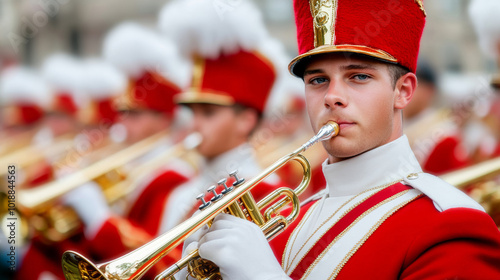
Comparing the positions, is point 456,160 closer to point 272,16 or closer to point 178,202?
point 178,202

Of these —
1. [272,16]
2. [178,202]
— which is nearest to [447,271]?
[178,202]

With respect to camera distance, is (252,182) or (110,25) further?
(110,25)

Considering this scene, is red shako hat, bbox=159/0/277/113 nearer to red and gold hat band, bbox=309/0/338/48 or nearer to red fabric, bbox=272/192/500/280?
red and gold hat band, bbox=309/0/338/48

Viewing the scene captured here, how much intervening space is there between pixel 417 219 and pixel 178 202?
119 inches

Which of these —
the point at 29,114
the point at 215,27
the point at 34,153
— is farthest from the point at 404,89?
the point at 29,114

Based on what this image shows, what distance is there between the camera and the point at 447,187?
2.16 meters

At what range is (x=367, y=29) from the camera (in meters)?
2.25

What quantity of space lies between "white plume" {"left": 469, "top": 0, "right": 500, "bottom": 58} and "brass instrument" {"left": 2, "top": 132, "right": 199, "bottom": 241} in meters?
2.30

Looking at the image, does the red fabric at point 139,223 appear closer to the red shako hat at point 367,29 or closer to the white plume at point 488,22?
the white plume at point 488,22

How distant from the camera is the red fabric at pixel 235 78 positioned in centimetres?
456

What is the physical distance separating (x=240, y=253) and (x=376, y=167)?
0.60 metres

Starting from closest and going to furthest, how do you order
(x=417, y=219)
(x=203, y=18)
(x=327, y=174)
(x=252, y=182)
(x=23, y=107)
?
(x=417, y=219), (x=252, y=182), (x=327, y=174), (x=203, y=18), (x=23, y=107)

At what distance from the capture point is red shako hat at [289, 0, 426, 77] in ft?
7.20

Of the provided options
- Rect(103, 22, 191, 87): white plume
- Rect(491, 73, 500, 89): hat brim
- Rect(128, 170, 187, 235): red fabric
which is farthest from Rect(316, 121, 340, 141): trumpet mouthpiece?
Rect(103, 22, 191, 87): white plume
